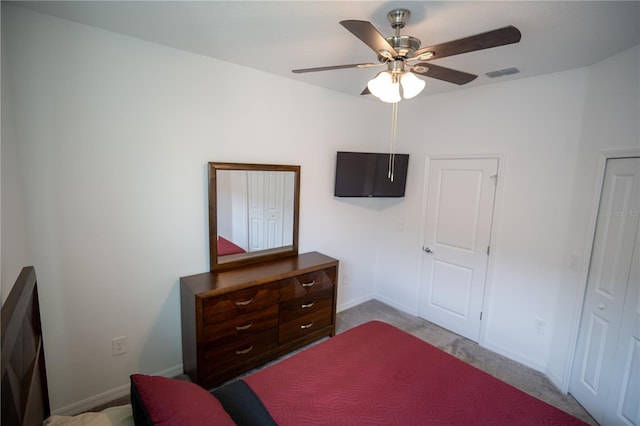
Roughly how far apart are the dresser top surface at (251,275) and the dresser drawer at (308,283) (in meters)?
0.06

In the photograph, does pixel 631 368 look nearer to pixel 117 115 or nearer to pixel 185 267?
pixel 185 267

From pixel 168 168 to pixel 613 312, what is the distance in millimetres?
3357

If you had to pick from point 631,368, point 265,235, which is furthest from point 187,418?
point 631,368

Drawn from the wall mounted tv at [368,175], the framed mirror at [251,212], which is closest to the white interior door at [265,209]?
the framed mirror at [251,212]

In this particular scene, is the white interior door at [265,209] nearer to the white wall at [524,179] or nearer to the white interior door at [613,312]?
the white wall at [524,179]

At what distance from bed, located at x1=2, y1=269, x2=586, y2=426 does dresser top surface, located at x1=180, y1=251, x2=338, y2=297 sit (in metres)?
→ 0.76

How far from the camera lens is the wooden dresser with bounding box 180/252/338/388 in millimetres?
2178

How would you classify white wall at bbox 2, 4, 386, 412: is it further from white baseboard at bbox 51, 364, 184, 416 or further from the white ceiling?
the white ceiling

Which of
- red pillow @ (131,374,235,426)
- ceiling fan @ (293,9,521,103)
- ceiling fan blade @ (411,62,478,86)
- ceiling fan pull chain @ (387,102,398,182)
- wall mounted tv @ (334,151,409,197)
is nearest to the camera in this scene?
red pillow @ (131,374,235,426)

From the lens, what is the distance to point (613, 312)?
201 cm

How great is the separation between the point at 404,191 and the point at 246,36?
2.45 metres

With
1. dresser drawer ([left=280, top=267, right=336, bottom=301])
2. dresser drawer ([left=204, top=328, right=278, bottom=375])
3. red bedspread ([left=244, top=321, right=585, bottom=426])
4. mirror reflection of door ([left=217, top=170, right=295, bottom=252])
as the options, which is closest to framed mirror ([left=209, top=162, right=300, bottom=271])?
mirror reflection of door ([left=217, top=170, right=295, bottom=252])

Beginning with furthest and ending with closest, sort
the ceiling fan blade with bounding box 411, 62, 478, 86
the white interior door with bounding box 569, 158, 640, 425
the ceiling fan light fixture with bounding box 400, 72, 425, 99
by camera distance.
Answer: the white interior door with bounding box 569, 158, 640, 425 → the ceiling fan blade with bounding box 411, 62, 478, 86 → the ceiling fan light fixture with bounding box 400, 72, 425, 99

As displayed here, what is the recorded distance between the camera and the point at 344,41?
1991 millimetres
